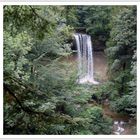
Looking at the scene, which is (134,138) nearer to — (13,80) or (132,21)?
(13,80)

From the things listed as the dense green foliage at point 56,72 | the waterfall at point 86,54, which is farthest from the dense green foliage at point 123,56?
the waterfall at point 86,54

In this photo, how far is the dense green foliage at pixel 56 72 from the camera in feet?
6.17

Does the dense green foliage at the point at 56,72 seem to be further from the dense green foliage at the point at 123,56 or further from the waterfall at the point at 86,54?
the waterfall at the point at 86,54

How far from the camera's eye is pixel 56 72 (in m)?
4.42

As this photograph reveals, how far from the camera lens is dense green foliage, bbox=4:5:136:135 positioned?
6.17 feet

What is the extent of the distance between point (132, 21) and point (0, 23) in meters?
4.33

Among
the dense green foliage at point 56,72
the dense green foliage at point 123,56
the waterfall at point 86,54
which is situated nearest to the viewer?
the dense green foliage at point 56,72

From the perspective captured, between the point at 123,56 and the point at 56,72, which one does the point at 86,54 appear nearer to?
→ the point at 123,56

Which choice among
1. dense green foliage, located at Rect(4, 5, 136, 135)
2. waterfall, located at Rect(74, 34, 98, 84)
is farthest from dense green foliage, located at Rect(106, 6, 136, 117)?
waterfall, located at Rect(74, 34, 98, 84)

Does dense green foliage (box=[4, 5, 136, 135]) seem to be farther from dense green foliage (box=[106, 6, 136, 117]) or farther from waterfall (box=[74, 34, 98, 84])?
waterfall (box=[74, 34, 98, 84])

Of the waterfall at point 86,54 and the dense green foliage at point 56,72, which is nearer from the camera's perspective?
the dense green foliage at point 56,72

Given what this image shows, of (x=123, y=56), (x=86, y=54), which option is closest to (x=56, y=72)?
(x=123, y=56)

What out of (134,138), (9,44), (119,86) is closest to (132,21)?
(119,86)

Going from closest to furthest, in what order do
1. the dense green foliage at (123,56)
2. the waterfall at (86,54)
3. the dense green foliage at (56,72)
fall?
1. the dense green foliage at (56,72)
2. the dense green foliage at (123,56)
3. the waterfall at (86,54)
